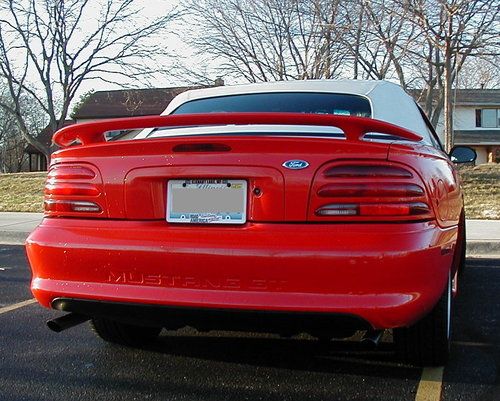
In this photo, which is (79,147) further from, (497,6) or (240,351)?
(497,6)

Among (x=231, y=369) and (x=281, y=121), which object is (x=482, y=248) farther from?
(x=281, y=121)

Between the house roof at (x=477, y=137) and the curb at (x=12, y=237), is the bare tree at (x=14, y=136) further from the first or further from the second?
the curb at (x=12, y=237)

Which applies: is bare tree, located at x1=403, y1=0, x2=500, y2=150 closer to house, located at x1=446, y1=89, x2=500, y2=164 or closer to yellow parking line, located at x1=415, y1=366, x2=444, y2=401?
yellow parking line, located at x1=415, y1=366, x2=444, y2=401

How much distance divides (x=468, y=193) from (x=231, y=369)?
35.1 ft

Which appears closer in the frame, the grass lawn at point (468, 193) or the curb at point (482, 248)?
the curb at point (482, 248)

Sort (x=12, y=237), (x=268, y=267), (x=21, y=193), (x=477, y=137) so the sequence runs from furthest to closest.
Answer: (x=477, y=137)
(x=21, y=193)
(x=12, y=237)
(x=268, y=267)

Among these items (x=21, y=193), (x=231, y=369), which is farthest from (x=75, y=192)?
(x=21, y=193)

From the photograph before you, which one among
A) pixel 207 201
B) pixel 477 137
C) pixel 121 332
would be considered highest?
pixel 207 201

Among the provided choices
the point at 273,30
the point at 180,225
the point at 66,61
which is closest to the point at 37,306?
the point at 180,225

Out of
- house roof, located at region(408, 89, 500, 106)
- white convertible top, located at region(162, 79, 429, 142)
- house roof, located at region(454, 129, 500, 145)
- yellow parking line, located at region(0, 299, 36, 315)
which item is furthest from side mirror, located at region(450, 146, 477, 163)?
house roof, located at region(408, 89, 500, 106)

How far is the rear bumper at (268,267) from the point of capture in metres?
2.42

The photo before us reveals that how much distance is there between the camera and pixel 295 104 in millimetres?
3717

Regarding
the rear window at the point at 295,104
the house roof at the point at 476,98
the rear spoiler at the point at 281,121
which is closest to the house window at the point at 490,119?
the house roof at the point at 476,98

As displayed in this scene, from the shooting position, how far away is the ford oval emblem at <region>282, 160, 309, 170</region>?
2.53m
